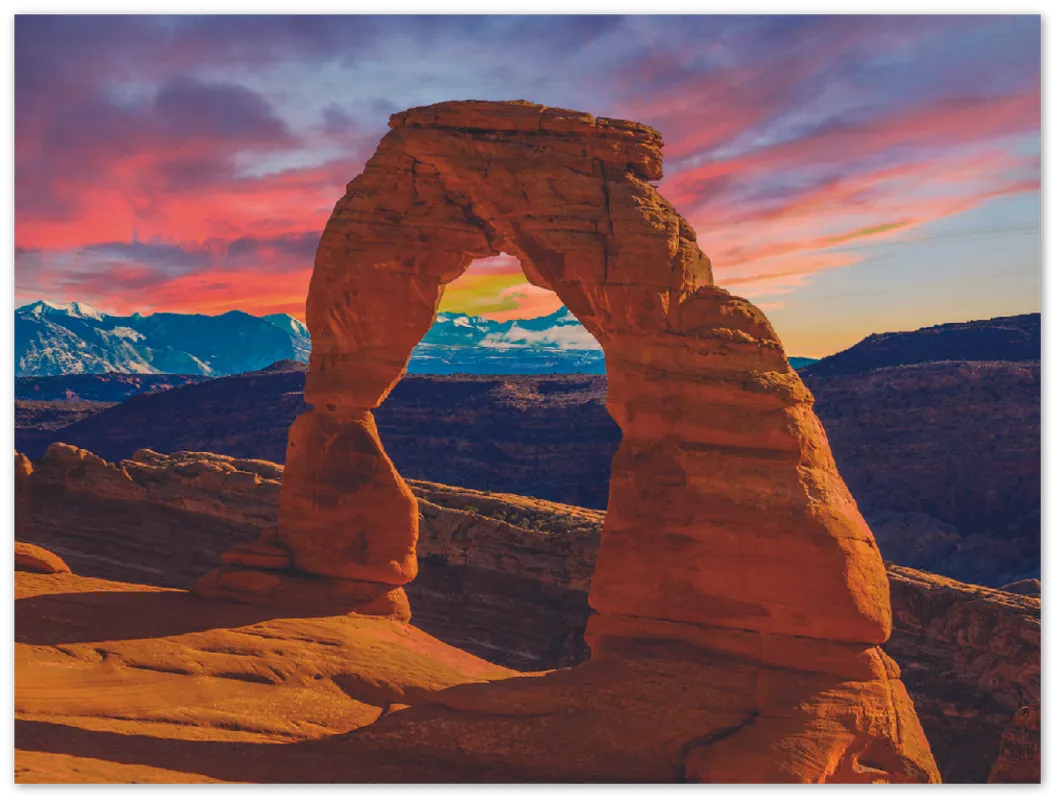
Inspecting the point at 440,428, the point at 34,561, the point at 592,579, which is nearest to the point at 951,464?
the point at 440,428

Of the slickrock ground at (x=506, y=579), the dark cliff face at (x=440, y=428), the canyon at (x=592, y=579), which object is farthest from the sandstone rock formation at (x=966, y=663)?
the dark cliff face at (x=440, y=428)

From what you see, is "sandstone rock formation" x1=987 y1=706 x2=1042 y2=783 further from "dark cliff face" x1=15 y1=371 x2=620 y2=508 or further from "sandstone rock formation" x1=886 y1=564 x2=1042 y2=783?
"dark cliff face" x1=15 y1=371 x2=620 y2=508

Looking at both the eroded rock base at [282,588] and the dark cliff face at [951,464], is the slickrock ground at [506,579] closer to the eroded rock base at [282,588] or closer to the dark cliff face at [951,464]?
the eroded rock base at [282,588]

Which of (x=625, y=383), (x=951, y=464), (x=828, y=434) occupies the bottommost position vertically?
(x=951, y=464)

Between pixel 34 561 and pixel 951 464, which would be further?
pixel 951 464

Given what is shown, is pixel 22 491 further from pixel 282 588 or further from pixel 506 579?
pixel 506 579
